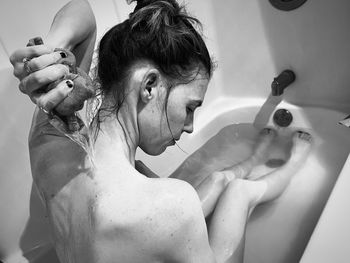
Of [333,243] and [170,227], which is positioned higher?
[170,227]

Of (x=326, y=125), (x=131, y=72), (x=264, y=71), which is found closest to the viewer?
(x=131, y=72)

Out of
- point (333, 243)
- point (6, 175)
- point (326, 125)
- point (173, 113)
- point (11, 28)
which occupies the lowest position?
point (326, 125)

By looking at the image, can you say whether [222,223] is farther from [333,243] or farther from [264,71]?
[264,71]

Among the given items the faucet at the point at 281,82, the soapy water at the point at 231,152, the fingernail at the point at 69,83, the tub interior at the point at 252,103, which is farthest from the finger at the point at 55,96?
the faucet at the point at 281,82

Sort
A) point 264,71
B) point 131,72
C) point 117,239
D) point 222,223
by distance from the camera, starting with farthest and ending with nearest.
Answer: point 264,71
point 222,223
point 131,72
point 117,239

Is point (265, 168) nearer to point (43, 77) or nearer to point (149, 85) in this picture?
point (149, 85)

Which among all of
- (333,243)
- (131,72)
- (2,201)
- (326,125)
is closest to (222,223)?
(333,243)

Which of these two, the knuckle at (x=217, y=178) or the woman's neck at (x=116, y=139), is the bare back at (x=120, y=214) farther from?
the knuckle at (x=217, y=178)

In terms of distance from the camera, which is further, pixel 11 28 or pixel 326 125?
pixel 326 125

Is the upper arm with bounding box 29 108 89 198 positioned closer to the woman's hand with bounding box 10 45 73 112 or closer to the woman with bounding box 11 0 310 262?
the woman with bounding box 11 0 310 262

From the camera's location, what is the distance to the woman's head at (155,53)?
1.92 feet

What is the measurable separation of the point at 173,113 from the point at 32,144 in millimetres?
305

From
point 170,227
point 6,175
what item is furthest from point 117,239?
point 6,175

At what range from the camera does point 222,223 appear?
79cm
